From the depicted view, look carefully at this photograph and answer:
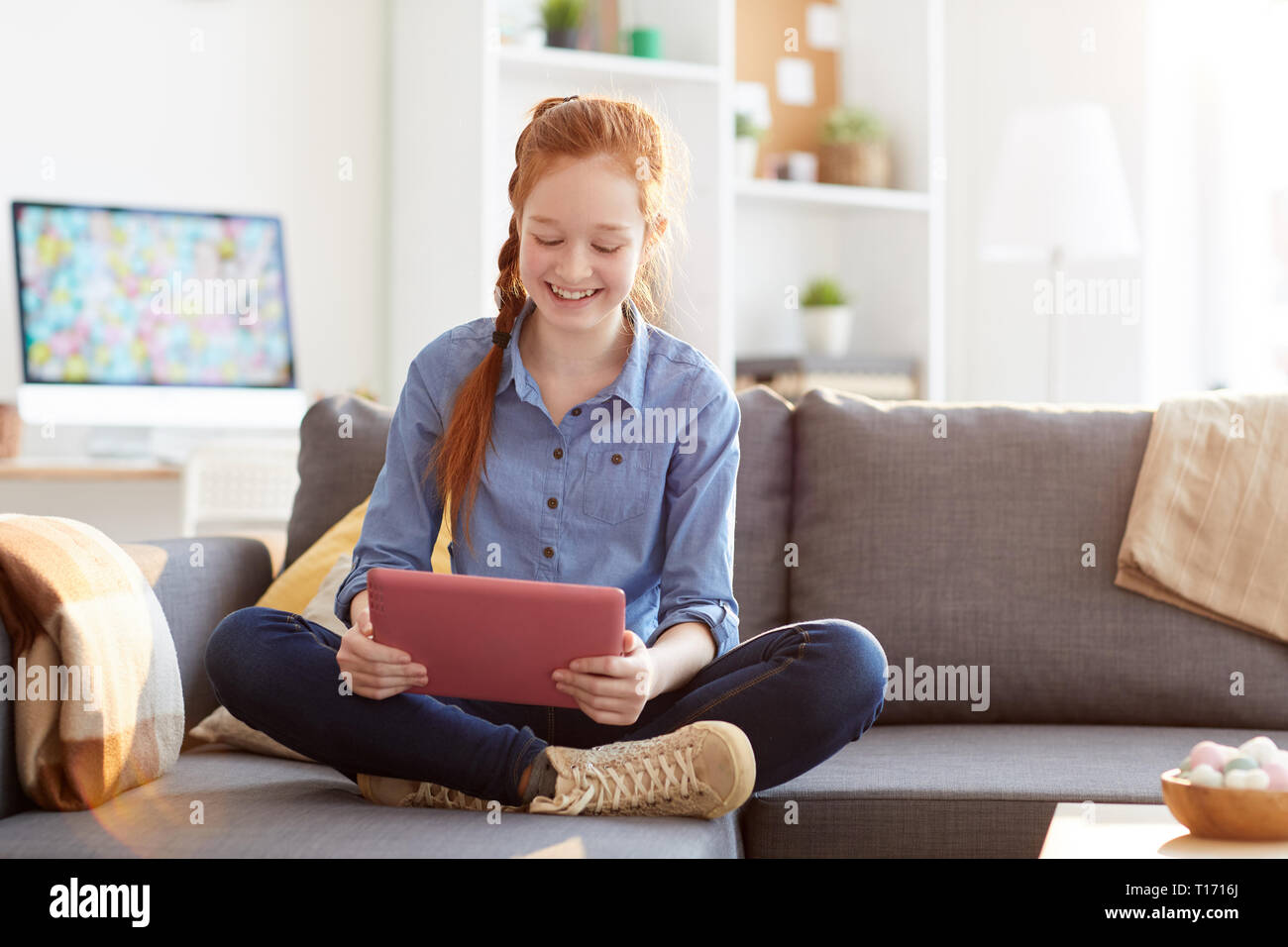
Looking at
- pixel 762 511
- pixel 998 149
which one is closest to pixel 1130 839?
pixel 762 511

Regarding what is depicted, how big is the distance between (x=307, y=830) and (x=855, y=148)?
2.97 meters

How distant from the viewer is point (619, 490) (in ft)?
4.92

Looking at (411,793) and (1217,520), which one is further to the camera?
(1217,520)

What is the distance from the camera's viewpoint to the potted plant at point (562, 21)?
333 cm

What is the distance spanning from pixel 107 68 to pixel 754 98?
172 centimetres

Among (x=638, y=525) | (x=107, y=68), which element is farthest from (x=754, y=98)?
(x=638, y=525)

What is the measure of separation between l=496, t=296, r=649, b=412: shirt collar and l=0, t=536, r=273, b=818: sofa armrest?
499 millimetres

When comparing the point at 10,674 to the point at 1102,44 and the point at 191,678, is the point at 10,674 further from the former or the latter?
the point at 1102,44

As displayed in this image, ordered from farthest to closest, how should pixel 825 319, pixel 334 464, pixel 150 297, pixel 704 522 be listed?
pixel 825 319, pixel 150 297, pixel 334 464, pixel 704 522

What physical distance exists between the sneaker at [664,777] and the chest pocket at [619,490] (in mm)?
280

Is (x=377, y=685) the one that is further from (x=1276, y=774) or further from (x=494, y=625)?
(x=1276, y=774)

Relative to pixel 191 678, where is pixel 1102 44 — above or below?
above

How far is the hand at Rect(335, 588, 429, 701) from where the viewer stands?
1.26 m

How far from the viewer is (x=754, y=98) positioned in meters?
3.95
